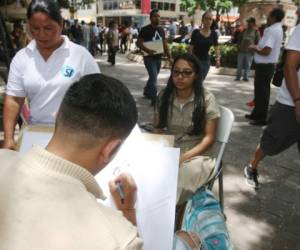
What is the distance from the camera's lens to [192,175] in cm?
217

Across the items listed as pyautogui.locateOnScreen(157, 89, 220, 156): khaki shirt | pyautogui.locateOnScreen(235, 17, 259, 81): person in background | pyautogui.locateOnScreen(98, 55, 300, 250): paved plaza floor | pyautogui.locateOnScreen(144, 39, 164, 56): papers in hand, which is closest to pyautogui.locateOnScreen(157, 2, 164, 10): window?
pyautogui.locateOnScreen(235, 17, 259, 81): person in background

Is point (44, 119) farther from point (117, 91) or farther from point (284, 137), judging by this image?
point (284, 137)

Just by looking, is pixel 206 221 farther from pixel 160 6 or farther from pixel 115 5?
pixel 115 5

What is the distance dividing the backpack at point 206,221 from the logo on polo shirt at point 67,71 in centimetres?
98

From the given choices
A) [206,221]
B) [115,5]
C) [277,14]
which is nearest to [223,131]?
[206,221]

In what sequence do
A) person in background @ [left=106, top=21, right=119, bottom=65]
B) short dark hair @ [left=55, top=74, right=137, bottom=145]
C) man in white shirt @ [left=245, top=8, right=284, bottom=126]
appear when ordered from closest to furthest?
short dark hair @ [left=55, top=74, right=137, bottom=145] → man in white shirt @ [left=245, top=8, right=284, bottom=126] → person in background @ [left=106, top=21, right=119, bottom=65]

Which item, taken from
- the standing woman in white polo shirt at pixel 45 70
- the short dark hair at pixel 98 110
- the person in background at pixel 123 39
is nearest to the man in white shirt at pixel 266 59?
the standing woman in white polo shirt at pixel 45 70

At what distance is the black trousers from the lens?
552 cm

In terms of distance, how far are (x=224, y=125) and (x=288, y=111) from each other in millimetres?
634

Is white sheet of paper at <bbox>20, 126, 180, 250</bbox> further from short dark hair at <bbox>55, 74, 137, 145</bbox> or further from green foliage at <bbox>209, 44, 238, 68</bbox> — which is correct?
green foliage at <bbox>209, 44, 238, 68</bbox>

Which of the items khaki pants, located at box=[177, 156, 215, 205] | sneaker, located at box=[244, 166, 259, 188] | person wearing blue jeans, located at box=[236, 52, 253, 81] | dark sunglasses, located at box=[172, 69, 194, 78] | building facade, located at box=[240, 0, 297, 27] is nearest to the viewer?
khaki pants, located at box=[177, 156, 215, 205]

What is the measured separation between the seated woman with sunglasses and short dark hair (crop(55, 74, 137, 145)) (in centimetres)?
140

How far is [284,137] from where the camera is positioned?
3043mm

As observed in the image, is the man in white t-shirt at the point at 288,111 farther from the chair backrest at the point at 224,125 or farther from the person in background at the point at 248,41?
the person in background at the point at 248,41
